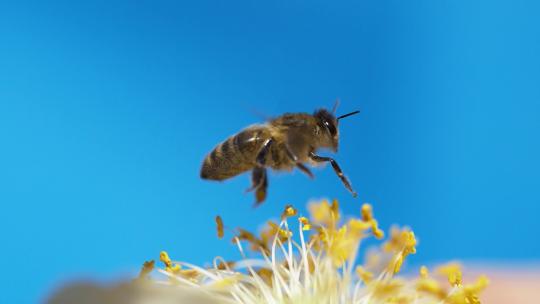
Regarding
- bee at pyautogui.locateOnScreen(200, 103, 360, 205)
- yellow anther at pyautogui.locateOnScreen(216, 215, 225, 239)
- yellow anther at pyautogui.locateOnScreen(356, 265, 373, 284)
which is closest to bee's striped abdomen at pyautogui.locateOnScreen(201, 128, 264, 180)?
bee at pyautogui.locateOnScreen(200, 103, 360, 205)

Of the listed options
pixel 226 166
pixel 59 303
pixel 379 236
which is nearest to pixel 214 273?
pixel 226 166

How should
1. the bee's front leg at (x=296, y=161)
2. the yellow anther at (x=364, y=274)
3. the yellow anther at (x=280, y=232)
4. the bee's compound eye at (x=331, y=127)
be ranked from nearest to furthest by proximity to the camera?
the yellow anther at (x=364, y=274) → the bee's front leg at (x=296, y=161) → the yellow anther at (x=280, y=232) → the bee's compound eye at (x=331, y=127)

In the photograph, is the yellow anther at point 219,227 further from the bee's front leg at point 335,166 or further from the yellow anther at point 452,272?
the yellow anther at point 452,272

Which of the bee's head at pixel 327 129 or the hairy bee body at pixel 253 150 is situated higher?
the bee's head at pixel 327 129

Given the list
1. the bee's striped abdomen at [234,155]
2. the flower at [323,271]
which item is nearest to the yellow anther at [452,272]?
the flower at [323,271]

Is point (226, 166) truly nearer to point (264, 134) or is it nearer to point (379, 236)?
point (264, 134)

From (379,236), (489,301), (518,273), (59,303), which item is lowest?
(59,303)

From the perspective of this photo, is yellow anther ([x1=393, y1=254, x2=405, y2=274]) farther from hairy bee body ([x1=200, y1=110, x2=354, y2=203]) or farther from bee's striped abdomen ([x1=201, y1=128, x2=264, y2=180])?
bee's striped abdomen ([x1=201, y1=128, x2=264, y2=180])
